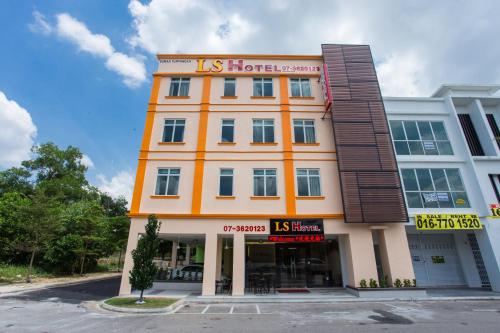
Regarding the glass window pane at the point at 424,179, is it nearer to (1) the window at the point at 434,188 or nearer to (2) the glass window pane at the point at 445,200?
(1) the window at the point at 434,188

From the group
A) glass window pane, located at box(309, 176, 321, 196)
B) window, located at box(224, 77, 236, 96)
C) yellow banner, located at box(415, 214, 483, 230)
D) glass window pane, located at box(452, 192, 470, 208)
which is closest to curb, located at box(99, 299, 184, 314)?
glass window pane, located at box(309, 176, 321, 196)

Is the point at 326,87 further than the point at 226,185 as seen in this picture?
Yes

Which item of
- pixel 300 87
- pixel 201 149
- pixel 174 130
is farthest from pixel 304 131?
pixel 174 130

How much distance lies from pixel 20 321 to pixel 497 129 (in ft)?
91.2

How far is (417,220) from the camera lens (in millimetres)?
14375

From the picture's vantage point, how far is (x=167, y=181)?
49.6ft

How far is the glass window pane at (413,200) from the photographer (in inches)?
593

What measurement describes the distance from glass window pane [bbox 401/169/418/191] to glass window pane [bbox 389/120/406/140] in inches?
92.9

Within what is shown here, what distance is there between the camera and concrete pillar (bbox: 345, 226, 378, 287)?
1327 cm

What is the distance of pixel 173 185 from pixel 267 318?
9.16 meters

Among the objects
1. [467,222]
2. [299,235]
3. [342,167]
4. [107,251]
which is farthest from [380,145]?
[107,251]

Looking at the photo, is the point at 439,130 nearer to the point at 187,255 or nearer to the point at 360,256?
the point at 360,256

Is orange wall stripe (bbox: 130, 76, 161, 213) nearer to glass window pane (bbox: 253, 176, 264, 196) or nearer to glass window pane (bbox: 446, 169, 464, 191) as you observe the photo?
glass window pane (bbox: 253, 176, 264, 196)

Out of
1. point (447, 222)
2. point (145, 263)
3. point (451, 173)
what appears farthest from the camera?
point (451, 173)
